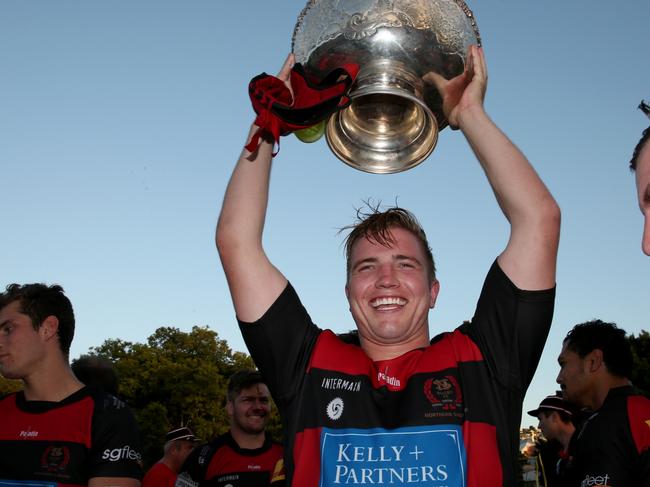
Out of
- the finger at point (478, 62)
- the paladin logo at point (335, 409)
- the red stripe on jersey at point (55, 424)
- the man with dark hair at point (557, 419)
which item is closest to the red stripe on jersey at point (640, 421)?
the paladin logo at point (335, 409)

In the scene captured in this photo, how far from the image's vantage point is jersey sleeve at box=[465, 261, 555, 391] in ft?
9.27

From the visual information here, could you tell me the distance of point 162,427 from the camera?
4553cm

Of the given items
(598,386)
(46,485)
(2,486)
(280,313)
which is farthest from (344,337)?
(598,386)

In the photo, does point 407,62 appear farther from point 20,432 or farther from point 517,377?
point 20,432

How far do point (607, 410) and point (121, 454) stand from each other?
122 inches

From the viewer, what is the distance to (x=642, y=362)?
27.6 meters

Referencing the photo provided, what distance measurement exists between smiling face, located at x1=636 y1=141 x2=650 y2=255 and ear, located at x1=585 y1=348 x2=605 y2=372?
3940 mm

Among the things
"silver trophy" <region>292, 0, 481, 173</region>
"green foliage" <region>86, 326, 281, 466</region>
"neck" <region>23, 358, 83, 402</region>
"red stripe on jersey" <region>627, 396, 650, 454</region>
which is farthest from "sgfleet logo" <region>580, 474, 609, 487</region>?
"green foliage" <region>86, 326, 281, 466</region>

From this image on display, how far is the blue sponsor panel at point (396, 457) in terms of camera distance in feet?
8.64

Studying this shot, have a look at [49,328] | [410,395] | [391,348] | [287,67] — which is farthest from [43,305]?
[410,395]

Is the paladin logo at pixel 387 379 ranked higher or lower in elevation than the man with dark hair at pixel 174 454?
lower

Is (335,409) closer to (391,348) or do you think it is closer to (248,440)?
(391,348)

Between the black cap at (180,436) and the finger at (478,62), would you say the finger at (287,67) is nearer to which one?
the finger at (478,62)

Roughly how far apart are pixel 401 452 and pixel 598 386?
138 inches
